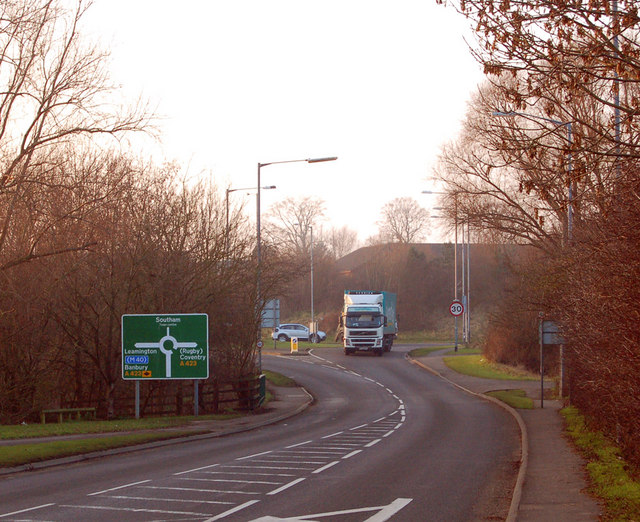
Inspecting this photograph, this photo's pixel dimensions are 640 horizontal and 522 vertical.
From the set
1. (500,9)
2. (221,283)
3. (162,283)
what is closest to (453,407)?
(221,283)

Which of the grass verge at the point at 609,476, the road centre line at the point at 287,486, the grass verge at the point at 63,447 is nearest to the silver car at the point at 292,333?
the grass verge at the point at 63,447

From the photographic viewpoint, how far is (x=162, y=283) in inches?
1089

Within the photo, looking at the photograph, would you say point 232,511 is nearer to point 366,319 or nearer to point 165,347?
point 165,347

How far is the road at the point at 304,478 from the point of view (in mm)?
10117

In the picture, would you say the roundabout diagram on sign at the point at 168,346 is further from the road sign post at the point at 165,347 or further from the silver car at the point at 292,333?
the silver car at the point at 292,333

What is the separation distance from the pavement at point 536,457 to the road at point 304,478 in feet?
1.19

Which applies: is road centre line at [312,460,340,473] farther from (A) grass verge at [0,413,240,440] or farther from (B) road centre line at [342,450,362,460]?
(A) grass verge at [0,413,240,440]

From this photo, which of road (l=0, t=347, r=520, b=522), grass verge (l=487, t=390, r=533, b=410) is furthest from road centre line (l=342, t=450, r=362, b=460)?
grass verge (l=487, t=390, r=533, b=410)

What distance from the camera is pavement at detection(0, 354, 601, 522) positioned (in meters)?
10.0

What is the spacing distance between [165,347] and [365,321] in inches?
1127

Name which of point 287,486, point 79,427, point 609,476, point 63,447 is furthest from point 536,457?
point 79,427

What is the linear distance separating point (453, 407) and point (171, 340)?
11.4 metres

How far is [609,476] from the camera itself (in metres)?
12.0

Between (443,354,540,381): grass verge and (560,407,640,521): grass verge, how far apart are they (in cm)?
2197
